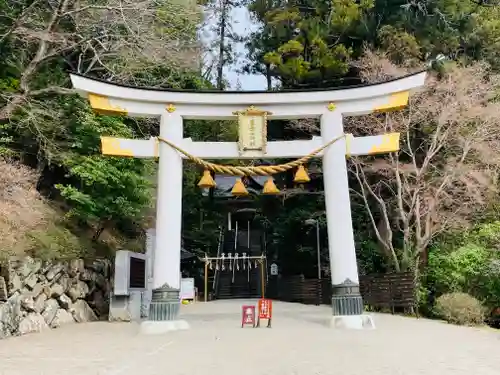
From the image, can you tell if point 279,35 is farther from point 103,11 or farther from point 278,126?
point 103,11

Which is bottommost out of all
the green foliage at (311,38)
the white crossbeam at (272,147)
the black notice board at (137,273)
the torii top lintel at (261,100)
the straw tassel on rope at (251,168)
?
the black notice board at (137,273)

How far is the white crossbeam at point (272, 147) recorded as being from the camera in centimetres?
989

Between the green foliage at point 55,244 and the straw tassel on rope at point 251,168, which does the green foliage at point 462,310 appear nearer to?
the straw tassel on rope at point 251,168

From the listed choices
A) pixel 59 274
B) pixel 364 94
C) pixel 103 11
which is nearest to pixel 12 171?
pixel 59 274

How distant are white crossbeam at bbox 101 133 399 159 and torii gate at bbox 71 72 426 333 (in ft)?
0.07

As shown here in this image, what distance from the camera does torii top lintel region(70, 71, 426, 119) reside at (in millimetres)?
9891

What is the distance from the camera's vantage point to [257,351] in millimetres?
6637

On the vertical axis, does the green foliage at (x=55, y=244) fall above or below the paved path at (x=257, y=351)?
above

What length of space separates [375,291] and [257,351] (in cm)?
884

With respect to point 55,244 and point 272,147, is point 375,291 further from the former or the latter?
point 55,244

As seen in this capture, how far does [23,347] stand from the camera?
24.3 feet

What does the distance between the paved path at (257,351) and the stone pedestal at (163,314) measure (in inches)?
13.0

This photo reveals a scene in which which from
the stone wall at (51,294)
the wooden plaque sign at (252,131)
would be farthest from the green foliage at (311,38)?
the stone wall at (51,294)

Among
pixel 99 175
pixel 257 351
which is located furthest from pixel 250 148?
pixel 257 351
